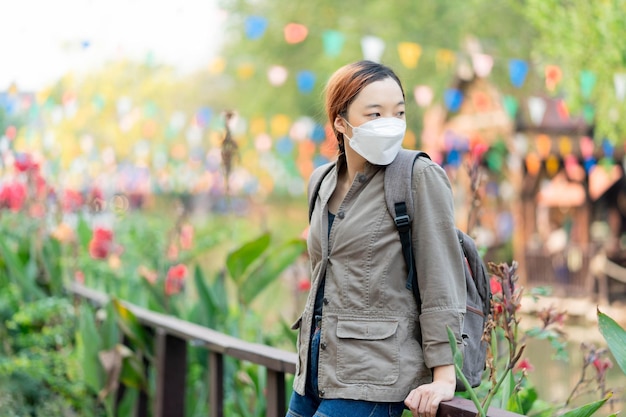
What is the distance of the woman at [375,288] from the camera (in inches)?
70.2

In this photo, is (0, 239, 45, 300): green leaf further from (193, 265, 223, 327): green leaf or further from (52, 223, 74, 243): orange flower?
(193, 265, 223, 327): green leaf

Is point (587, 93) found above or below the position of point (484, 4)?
below

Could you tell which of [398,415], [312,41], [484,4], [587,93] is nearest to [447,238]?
[398,415]

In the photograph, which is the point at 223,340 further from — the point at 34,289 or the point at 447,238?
the point at 34,289

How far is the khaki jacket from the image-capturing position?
1.78 m

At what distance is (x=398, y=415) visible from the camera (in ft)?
6.05

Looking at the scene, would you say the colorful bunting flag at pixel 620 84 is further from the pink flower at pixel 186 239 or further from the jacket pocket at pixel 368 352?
the jacket pocket at pixel 368 352

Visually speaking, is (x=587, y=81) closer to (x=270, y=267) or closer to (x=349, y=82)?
(x=270, y=267)

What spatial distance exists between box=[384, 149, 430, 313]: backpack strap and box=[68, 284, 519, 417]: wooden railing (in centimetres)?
68

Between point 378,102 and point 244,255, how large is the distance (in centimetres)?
172

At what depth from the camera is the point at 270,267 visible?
3598 mm

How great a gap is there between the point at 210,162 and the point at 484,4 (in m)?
14.3

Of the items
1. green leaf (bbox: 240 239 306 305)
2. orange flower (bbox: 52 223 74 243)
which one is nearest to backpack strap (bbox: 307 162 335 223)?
green leaf (bbox: 240 239 306 305)

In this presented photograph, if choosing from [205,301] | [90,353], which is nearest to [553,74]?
[205,301]
